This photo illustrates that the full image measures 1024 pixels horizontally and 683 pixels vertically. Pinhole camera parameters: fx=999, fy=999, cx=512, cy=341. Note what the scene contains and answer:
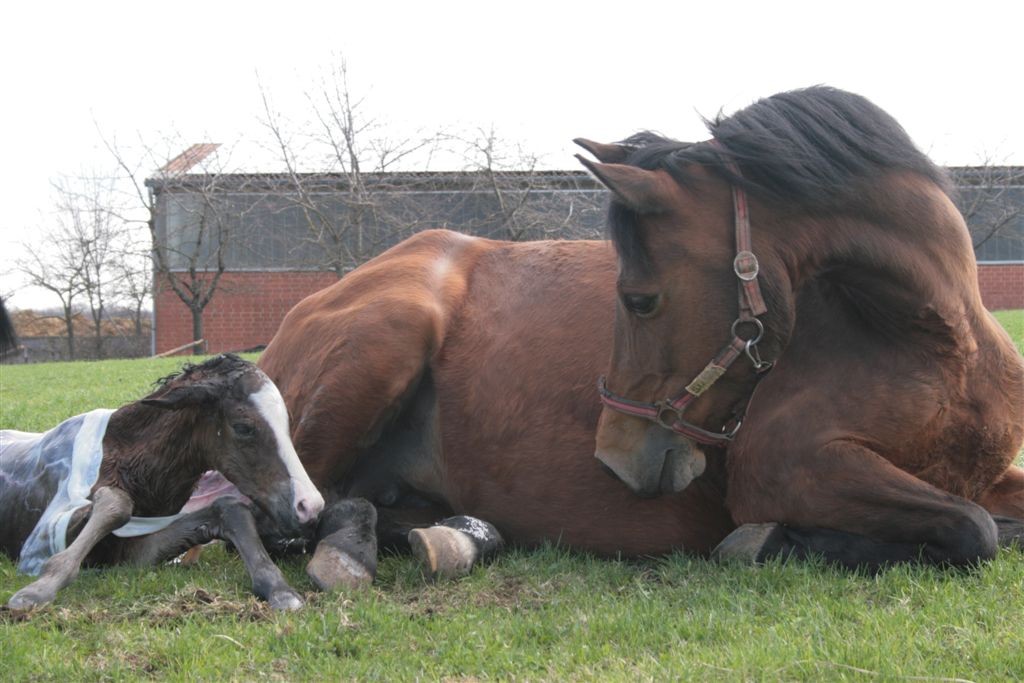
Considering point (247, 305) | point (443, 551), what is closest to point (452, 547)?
point (443, 551)

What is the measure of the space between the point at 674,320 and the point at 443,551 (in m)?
1.36

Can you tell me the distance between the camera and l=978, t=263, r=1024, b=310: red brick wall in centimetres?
3816

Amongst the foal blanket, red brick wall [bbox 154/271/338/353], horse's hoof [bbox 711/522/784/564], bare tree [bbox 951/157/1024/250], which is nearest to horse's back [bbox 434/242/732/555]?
horse's hoof [bbox 711/522/784/564]

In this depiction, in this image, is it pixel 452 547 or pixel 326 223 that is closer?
pixel 452 547

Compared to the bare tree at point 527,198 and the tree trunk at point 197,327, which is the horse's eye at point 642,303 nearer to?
the bare tree at point 527,198

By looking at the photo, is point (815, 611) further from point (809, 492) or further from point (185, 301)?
point (185, 301)

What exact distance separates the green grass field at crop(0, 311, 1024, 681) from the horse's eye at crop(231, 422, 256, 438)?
0.63 metres

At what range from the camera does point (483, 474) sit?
4.76m

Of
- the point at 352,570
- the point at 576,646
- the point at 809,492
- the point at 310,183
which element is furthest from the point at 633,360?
the point at 310,183

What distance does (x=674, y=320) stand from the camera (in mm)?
3572

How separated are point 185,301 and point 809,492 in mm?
35085

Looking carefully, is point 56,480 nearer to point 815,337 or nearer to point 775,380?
point 775,380

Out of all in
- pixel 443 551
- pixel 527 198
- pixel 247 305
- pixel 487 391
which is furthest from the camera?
pixel 247 305

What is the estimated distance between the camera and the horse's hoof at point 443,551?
13.2ft
